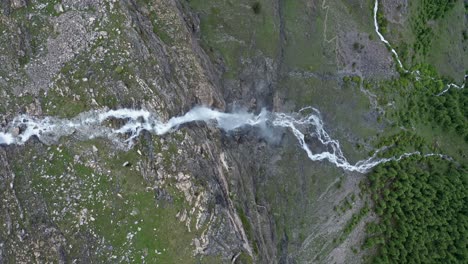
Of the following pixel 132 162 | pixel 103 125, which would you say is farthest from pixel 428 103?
pixel 103 125

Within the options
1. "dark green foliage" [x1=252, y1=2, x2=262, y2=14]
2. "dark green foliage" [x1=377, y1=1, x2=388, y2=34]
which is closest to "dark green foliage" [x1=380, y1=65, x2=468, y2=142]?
"dark green foliage" [x1=377, y1=1, x2=388, y2=34]

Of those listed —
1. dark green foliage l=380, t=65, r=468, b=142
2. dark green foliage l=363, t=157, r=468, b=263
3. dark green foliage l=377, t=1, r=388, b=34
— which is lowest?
dark green foliage l=363, t=157, r=468, b=263

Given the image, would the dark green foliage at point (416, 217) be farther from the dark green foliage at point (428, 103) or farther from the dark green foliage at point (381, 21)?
the dark green foliage at point (381, 21)

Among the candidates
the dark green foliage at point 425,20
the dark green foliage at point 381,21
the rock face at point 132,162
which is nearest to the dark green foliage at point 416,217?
the rock face at point 132,162

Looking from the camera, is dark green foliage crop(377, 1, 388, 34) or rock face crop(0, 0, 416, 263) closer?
rock face crop(0, 0, 416, 263)

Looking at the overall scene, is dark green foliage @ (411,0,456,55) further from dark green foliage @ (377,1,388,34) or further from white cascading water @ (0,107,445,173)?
white cascading water @ (0,107,445,173)

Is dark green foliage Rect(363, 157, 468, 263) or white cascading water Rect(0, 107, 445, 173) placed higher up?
white cascading water Rect(0, 107, 445, 173)

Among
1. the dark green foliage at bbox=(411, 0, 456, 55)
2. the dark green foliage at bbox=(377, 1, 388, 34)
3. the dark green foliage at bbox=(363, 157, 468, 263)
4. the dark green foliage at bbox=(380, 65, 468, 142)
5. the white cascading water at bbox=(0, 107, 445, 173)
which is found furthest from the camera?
the dark green foliage at bbox=(411, 0, 456, 55)
